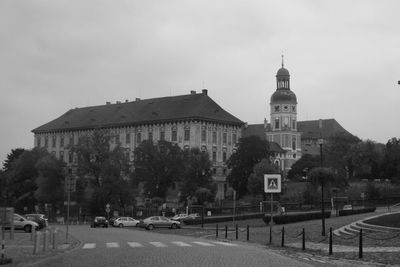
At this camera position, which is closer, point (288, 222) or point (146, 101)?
point (288, 222)

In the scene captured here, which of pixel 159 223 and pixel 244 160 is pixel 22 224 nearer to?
pixel 159 223

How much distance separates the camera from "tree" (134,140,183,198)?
11188 cm

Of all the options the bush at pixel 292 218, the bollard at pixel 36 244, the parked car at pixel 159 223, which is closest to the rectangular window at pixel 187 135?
the parked car at pixel 159 223

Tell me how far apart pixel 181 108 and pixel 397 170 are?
47.5 meters

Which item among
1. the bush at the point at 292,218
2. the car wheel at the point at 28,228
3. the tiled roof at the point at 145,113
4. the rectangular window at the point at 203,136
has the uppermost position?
the tiled roof at the point at 145,113

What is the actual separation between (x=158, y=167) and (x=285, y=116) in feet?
221

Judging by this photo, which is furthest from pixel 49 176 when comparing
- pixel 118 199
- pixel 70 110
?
pixel 70 110

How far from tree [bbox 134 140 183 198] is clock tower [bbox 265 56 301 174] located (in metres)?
63.2

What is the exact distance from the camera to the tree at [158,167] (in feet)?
367

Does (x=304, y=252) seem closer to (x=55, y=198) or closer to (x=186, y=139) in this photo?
(x=55, y=198)

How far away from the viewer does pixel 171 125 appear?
438 ft

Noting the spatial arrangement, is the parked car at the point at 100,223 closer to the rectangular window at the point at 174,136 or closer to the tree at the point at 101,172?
the tree at the point at 101,172

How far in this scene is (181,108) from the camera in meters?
135

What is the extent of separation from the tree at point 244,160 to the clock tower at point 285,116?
174ft
